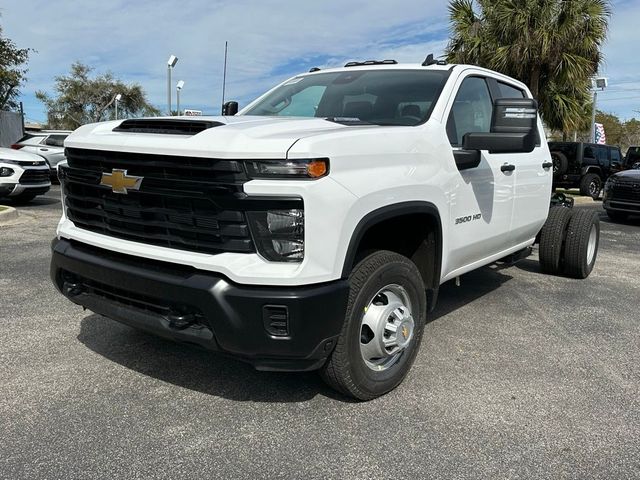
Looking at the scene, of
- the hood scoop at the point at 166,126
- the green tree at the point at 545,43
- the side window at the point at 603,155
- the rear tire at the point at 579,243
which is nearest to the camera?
the hood scoop at the point at 166,126

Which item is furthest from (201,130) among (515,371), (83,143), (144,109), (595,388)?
(144,109)

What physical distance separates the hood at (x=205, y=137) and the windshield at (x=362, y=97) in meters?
0.63

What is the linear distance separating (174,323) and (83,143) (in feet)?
3.77

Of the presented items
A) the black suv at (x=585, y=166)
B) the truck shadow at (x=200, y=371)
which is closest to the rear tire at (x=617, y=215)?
the black suv at (x=585, y=166)

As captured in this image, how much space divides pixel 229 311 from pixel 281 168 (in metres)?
0.68

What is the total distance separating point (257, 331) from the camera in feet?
8.52

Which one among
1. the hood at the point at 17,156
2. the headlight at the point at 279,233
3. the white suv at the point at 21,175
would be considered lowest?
the white suv at the point at 21,175

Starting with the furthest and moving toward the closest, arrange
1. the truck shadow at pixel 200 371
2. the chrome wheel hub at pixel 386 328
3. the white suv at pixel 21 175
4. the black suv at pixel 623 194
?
the black suv at pixel 623 194
the white suv at pixel 21 175
the truck shadow at pixel 200 371
the chrome wheel hub at pixel 386 328

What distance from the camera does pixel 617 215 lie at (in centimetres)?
1210

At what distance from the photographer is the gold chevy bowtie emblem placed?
2848 millimetres

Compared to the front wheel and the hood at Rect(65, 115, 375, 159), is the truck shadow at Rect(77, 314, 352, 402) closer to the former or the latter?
the front wheel

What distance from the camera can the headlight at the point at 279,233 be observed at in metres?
2.56

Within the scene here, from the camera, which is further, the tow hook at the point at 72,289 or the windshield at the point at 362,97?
the windshield at the point at 362,97

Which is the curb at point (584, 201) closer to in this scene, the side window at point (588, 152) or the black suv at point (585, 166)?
the black suv at point (585, 166)
